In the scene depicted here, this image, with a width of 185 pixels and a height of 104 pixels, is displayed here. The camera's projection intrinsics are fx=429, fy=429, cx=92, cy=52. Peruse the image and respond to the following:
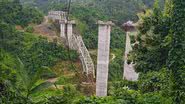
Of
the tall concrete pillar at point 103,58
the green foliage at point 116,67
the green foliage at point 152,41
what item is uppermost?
the green foliage at point 152,41

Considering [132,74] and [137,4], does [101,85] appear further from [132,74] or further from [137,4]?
[137,4]

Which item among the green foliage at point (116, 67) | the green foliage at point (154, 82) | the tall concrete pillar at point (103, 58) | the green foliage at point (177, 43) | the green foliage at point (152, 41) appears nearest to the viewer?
→ the green foliage at point (177, 43)

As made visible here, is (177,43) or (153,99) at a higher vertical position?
(177,43)

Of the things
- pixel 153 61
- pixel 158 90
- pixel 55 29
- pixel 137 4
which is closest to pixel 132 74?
pixel 153 61

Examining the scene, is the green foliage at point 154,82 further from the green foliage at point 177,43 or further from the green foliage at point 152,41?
the green foliage at point 152,41

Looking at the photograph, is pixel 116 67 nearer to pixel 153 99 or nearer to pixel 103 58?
pixel 103 58

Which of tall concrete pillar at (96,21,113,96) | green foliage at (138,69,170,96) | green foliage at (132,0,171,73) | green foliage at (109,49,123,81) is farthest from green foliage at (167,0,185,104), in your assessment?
green foliage at (109,49,123,81)

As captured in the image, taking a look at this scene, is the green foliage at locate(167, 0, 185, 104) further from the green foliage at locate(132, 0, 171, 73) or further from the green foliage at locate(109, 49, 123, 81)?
the green foliage at locate(109, 49, 123, 81)

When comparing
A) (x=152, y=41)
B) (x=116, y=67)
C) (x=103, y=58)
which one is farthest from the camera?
(x=116, y=67)

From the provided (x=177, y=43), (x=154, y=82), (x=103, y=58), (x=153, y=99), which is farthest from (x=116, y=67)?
(x=153, y=99)

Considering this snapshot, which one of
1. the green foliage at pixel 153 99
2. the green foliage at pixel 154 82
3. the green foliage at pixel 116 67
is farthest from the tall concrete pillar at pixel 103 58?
the green foliage at pixel 153 99

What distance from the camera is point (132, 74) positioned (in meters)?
17.3

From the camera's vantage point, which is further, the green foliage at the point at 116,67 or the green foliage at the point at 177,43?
the green foliage at the point at 116,67

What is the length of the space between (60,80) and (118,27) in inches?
544
